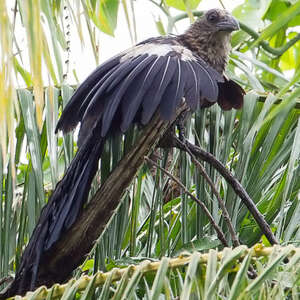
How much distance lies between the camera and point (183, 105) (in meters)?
3.06

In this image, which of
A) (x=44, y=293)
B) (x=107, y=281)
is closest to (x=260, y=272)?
(x=107, y=281)

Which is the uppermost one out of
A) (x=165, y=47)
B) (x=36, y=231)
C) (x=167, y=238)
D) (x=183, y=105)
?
(x=165, y=47)

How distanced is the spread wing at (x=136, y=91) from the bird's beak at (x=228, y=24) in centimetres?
99

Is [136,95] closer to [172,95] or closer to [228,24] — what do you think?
[172,95]

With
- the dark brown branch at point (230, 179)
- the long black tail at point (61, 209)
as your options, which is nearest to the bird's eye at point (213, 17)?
the dark brown branch at point (230, 179)

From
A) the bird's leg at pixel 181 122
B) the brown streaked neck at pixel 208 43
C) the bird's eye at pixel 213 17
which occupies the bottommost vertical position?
the bird's leg at pixel 181 122

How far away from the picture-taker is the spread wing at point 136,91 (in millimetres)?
2721

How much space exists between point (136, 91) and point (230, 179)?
57cm

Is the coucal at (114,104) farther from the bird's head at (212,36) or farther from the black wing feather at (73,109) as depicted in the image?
the bird's head at (212,36)

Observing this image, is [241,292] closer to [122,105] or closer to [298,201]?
[298,201]

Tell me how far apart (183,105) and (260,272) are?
151 centimetres

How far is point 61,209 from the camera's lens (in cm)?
251

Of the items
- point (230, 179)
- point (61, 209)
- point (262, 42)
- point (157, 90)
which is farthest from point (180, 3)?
point (61, 209)

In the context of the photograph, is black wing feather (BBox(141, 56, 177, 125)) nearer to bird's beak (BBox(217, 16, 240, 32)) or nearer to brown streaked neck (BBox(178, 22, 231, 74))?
brown streaked neck (BBox(178, 22, 231, 74))
